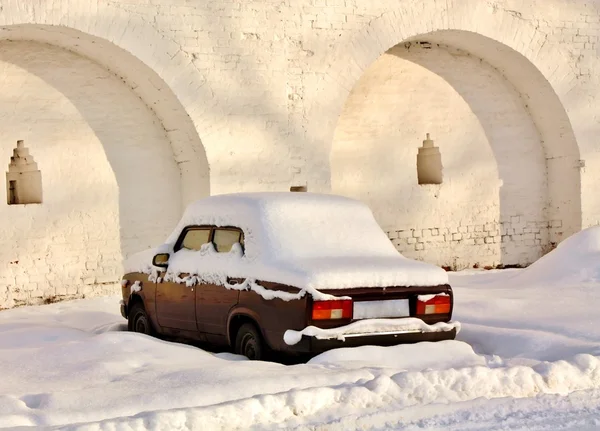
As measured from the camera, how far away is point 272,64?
Answer: 45.0 feet

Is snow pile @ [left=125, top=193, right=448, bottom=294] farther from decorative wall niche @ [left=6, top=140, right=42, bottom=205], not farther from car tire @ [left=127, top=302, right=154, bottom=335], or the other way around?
decorative wall niche @ [left=6, top=140, right=42, bottom=205]

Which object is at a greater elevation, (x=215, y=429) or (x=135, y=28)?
(x=135, y=28)

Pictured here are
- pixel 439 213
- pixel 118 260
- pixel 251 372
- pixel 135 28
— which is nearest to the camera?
pixel 251 372

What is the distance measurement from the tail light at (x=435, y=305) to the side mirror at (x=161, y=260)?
8.02 feet

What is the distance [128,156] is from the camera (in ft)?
45.4

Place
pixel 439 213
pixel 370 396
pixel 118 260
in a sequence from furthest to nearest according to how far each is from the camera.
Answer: pixel 439 213 → pixel 118 260 → pixel 370 396

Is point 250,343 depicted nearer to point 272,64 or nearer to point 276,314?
point 276,314

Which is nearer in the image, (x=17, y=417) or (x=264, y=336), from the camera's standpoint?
(x=17, y=417)

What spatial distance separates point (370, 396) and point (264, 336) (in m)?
1.49

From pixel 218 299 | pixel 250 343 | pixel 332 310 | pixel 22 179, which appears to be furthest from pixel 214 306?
pixel 22 179

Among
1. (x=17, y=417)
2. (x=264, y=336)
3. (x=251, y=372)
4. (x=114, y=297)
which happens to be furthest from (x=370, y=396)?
(x=114, y=297)

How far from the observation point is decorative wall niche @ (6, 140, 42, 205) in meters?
13.0

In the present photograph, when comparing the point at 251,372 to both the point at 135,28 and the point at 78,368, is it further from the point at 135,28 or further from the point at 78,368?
the point at 135,28

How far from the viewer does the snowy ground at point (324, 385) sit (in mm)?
5898
